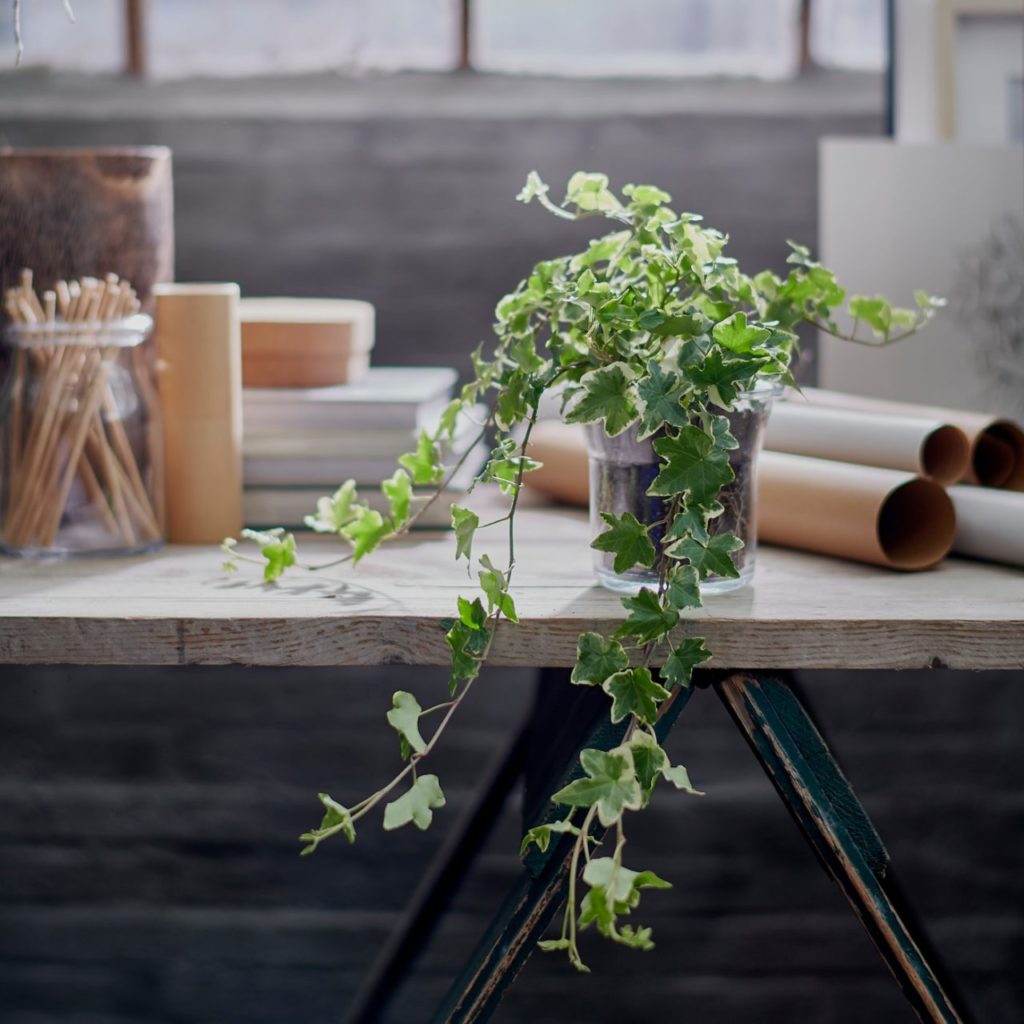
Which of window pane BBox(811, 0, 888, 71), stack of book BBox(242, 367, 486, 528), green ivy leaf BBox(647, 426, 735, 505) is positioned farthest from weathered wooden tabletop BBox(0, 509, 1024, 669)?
window pane BBox(811, 0, 888, 71)

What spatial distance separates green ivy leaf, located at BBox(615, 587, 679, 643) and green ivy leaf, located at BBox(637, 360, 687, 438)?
0.10 m

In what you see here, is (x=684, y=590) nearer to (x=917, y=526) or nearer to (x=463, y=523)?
(x=463, y=523)

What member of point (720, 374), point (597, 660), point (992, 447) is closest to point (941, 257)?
point (992, 447)

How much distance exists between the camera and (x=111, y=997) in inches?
66.9

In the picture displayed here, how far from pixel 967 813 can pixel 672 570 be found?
1.13 meters

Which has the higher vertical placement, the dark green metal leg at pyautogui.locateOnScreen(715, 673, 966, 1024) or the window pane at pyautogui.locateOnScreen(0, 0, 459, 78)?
the window pane at pyautogui.locateOnScreen(0, 0, 459, 78)

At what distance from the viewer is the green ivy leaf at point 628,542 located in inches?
29.3

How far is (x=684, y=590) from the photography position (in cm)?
74

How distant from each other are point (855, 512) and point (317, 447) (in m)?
0.46

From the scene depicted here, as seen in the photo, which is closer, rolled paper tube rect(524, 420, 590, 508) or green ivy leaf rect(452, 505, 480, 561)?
green ivy leaf rect(452, 505, 480, 561)

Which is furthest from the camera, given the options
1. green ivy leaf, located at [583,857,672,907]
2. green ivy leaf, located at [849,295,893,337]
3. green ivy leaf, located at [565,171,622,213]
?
green ivy leaf, located at [849,295,893,337]

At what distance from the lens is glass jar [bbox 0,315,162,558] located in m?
1.00

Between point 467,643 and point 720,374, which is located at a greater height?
point 720,374

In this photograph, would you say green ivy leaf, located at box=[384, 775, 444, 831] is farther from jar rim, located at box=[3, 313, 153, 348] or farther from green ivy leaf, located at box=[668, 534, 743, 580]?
jar rim, located at box=[3, 313, 153, 348]
